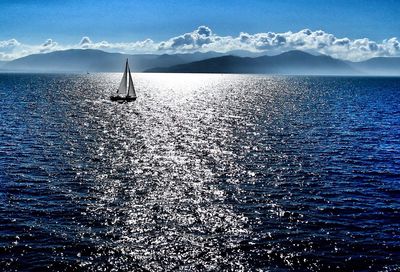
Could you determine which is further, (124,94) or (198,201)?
(124,94)

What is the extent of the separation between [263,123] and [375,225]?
6692 centimetres

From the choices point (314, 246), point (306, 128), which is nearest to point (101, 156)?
point (314, 246)

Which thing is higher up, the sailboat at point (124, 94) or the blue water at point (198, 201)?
the sailboat at point (124, 94)

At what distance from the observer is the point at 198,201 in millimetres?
43844

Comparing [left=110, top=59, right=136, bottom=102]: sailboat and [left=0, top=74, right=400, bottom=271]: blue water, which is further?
[left=110, top=59, right=136, bottom=102]: sailboat

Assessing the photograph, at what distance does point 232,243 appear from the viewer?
3394 centimetres

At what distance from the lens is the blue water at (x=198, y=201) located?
104ft

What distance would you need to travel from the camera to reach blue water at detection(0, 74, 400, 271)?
1252 inches

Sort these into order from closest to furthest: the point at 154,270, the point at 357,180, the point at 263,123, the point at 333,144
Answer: the point at 154,270 → the point at 357,180 → the point at 333,144 → the point at 263,123

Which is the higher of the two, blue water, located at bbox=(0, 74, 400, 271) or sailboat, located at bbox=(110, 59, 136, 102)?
sailboat, located at bbox=(110, 59, 136, 102)

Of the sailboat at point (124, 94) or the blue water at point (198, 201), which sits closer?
the blue water at point (198, 201)

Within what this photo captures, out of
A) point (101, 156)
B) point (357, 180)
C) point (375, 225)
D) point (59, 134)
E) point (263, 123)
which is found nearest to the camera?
point (375, 225)

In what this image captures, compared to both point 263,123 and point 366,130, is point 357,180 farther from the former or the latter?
point 263,123

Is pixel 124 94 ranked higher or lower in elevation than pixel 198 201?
higher
